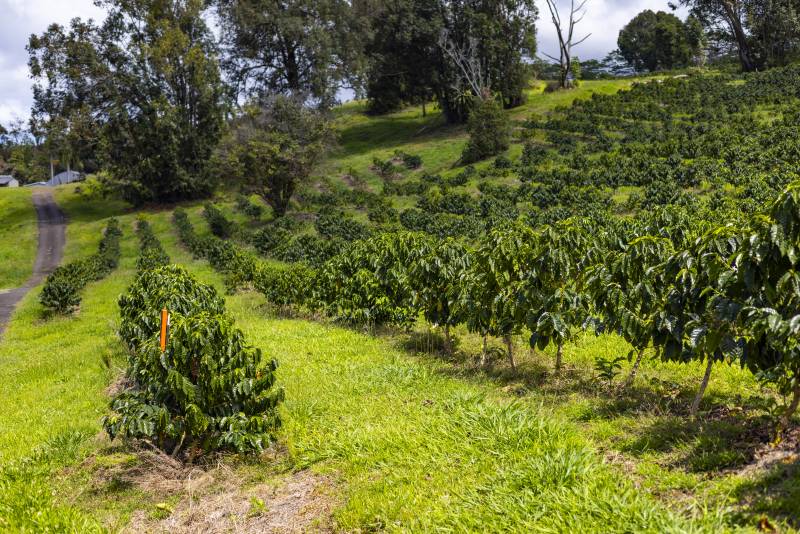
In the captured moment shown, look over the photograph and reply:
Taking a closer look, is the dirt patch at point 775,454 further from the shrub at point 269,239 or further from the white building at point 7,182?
the white building at point 7,182

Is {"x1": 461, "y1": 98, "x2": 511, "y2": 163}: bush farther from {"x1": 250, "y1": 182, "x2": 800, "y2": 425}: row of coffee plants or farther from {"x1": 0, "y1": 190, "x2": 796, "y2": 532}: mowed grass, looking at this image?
{"x1": 0, "y1": 190, "x2": 796, "y2": 532}: mowed grass

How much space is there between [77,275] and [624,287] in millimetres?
24593

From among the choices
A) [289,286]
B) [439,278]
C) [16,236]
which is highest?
[16,236]

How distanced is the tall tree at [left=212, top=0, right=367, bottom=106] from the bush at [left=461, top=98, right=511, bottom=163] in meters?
15.5

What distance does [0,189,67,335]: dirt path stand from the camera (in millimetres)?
23964

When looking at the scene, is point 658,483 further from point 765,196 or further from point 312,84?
point 312,84

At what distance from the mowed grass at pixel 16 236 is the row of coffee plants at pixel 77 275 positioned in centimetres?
323

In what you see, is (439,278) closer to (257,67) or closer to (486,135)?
(486,135)

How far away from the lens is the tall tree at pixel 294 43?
50312 millimetres

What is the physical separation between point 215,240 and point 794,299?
3020 cm

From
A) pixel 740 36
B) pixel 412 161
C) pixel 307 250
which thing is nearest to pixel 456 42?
pixel 412 161

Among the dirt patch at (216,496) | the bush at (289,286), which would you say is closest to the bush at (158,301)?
the dirt patch at (216,496)

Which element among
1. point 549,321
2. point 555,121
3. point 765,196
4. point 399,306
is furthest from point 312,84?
point 549,321

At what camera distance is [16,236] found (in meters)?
38.1
